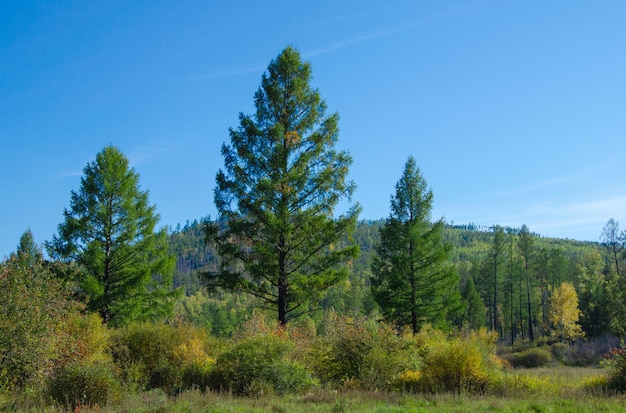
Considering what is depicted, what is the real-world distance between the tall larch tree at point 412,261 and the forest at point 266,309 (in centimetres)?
8

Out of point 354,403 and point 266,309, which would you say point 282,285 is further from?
point 354,403

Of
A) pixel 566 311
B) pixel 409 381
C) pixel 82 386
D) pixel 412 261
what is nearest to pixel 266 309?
pixel 409 381

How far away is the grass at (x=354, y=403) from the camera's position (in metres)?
8.56

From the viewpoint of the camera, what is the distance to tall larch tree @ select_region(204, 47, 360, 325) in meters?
16.5

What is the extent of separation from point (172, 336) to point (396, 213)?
15425 millimetres

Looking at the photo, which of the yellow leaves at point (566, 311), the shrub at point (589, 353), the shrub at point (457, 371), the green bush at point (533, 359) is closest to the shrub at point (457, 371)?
the shrub at point (457, 371)

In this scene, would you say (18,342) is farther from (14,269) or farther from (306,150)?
(306,150)

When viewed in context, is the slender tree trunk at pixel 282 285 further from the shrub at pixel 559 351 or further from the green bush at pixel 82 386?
the shrub at pixel 559 351

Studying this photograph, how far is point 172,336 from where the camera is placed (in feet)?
47.1

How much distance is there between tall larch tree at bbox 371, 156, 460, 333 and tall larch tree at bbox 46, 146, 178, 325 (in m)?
11.6

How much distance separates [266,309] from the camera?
18172mm

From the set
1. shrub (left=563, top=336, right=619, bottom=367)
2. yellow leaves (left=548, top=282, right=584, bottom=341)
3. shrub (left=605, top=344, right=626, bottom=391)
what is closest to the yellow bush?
shrub (left=605, top=344, right=626, bottom=391)

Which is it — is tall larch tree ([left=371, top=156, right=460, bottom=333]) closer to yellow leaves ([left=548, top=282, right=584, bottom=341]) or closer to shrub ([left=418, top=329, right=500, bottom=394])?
shrub ([left=418, top=329, right=500, bottom=394])

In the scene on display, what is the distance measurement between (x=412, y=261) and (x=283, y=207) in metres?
11.8
